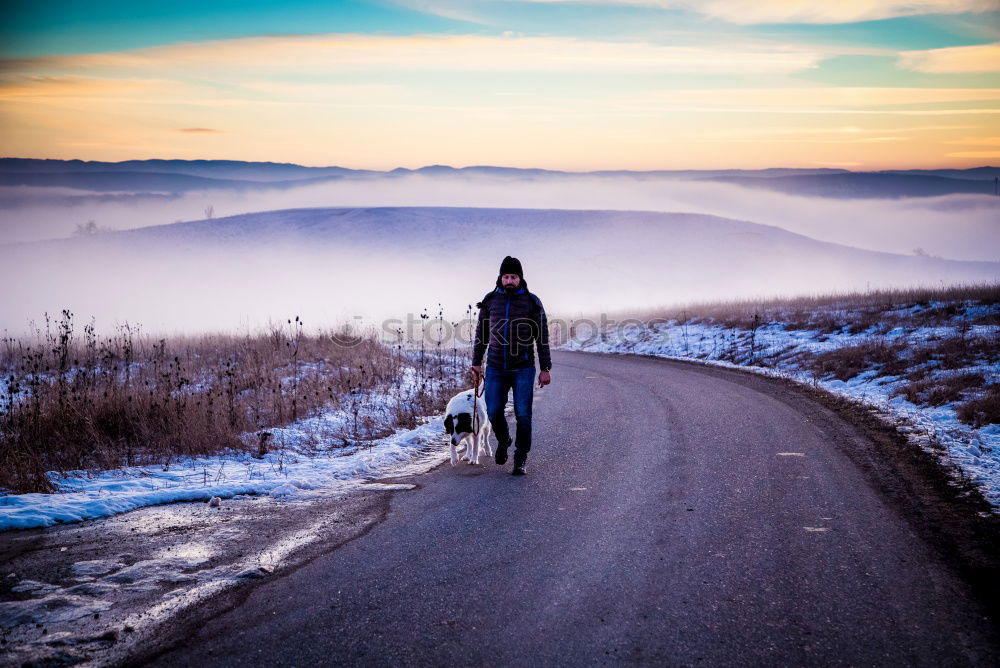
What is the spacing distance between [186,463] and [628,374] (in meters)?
12.0

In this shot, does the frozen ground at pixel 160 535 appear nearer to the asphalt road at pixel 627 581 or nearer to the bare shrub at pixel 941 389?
the asphalt road at pixel 627 581

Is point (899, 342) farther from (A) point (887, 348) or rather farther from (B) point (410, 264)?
(B) point (410, 264)

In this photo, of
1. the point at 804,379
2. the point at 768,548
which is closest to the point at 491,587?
the point at 768,548

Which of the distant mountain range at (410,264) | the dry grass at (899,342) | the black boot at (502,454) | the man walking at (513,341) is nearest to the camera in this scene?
the man walking at (513,341)

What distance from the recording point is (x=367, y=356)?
1795cm

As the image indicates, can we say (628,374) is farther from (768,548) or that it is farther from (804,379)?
(768,548)

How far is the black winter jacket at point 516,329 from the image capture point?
26.1ft

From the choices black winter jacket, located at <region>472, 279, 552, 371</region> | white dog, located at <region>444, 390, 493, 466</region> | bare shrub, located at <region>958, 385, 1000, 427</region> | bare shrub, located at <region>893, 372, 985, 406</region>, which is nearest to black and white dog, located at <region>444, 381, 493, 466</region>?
white dog, located at <region>444, 390, 493, 466</region>

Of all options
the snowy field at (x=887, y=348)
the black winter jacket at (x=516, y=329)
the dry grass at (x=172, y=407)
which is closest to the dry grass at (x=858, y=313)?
the snowy field at (x=887, y=348)

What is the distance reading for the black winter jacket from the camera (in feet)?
26.1

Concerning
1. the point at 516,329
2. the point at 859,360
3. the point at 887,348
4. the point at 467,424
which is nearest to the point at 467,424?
the point at 467,424

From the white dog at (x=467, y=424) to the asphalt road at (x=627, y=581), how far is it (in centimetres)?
60

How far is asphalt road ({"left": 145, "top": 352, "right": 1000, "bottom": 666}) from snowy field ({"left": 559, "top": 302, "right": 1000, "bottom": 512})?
165 cm

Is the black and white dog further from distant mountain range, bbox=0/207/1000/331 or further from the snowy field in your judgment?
distant mountain range, bbox=0/207/1000/331
